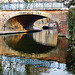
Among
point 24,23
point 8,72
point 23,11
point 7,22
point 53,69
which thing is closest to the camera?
point 8,72

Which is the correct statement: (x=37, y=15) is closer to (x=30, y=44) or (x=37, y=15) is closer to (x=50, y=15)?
(x=50, y=15)

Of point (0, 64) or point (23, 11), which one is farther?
point (23, 11)

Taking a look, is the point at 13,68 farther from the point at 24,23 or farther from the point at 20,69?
the point at 24,23

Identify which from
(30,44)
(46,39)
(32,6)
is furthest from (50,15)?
(30,44)

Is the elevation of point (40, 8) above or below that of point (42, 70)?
above

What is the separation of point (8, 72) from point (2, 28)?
18432 millimetres

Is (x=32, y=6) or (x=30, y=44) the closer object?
(x=30, y=44)

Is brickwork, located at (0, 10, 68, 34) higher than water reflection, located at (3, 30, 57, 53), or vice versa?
brickwork, located at (0, 10, 68, 34)

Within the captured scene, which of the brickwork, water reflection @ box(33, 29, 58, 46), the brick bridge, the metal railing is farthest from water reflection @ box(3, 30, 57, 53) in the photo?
the metal railing

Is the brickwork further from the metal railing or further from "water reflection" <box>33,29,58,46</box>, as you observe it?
"water reflection" <box>33,29,58,46</box>

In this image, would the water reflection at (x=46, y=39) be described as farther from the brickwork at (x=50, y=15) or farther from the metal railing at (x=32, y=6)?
the metal railing at (x=32, y=6)

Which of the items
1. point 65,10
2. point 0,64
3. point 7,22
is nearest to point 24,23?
point 7,22

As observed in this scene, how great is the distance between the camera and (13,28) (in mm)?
27422

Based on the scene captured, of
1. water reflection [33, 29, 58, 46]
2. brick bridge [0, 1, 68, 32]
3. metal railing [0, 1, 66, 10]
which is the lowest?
water reflection [33, 29, 58, 46]
